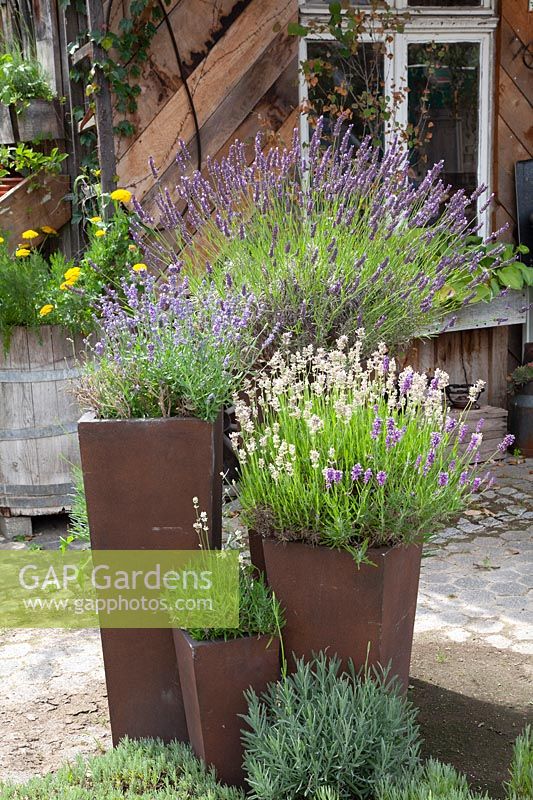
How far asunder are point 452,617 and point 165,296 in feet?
6.32

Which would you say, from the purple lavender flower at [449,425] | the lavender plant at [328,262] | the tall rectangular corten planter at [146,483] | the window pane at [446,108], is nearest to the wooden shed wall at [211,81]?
the window pane at [446,108]

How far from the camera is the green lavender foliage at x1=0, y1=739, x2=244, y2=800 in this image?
245 cm

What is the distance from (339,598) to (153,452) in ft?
2.11

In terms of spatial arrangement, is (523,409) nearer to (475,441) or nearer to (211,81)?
(211,81)

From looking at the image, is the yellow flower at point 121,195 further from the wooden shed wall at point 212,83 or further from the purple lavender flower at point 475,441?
the purple lavender flower at point 475,441

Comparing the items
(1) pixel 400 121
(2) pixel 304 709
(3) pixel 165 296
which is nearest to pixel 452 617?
(2) pixel 304 709

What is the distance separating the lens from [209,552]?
258 centimetres

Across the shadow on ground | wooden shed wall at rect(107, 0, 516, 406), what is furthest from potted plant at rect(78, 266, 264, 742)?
wooden shed wall at rect(107, 0, 516, 406)

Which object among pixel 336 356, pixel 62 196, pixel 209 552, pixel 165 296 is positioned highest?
pixel 62 196

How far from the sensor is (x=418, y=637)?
370cm

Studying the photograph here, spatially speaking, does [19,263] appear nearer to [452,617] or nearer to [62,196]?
[62,196]

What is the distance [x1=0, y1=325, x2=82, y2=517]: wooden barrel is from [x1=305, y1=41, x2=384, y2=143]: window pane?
2.31m

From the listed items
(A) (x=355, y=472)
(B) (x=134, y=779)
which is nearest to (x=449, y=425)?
(A) (x=355, y=472)

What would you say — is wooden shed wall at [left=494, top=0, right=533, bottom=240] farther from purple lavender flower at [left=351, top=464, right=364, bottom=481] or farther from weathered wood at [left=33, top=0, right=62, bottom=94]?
purple lavender flower at [left=351, top=464, right=364, bottom=481]
